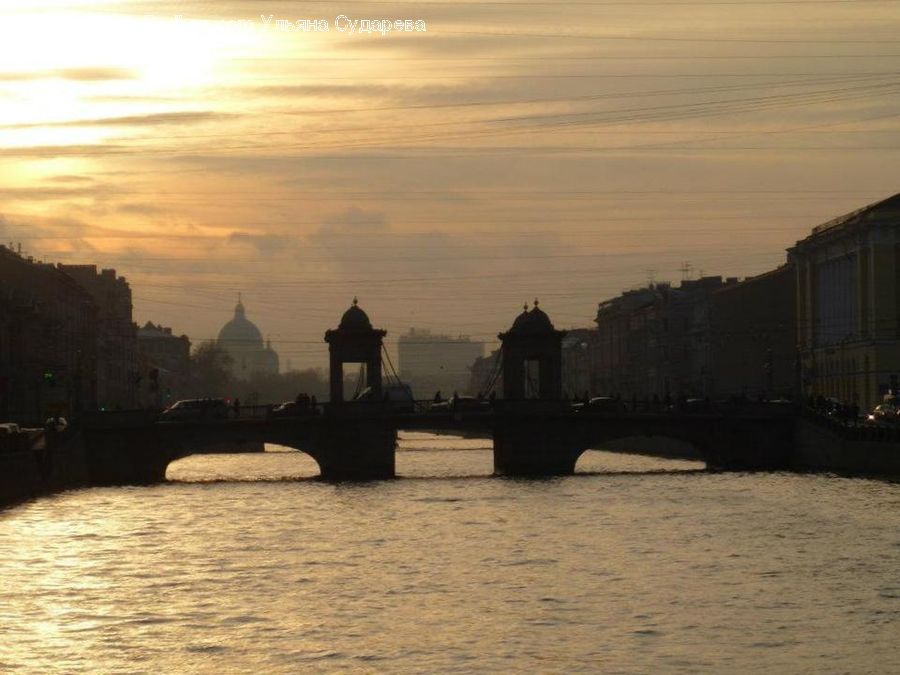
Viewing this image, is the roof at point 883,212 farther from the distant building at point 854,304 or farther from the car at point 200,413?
the car at point 200,413

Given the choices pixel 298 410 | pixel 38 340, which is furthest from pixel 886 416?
pixel 38 340

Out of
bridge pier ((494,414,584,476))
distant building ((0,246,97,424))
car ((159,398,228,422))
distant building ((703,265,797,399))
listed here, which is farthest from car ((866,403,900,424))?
distant building ((703,265,797,399))

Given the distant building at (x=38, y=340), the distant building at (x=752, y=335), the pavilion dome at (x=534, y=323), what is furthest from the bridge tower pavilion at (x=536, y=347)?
the distant building at (x=752, y=335)

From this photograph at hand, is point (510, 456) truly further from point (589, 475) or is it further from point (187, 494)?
point (187, 494)

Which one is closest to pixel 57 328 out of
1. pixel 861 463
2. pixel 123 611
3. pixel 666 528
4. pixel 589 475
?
pixel 589 475

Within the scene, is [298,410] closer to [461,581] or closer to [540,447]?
[540,447]

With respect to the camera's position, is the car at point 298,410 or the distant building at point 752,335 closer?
the car at point 298,410

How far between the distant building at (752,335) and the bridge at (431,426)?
2316 inches

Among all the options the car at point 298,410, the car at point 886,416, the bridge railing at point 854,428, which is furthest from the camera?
the car at point 298,410

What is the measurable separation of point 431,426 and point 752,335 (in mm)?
75637

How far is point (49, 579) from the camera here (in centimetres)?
5659

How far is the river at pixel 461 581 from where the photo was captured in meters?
43.6

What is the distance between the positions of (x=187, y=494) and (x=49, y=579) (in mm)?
37234

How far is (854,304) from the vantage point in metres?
138
